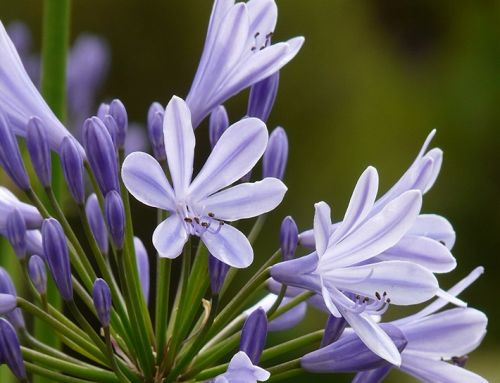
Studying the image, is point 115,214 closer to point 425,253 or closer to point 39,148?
point 39,148

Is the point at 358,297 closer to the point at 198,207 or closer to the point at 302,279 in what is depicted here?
the point at 302,279

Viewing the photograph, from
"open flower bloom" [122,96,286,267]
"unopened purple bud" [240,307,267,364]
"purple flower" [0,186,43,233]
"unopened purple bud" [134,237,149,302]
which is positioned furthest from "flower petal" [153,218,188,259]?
"unopened purple bud" [134,237,149,302]

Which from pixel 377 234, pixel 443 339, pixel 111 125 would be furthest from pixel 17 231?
pixel 443 339

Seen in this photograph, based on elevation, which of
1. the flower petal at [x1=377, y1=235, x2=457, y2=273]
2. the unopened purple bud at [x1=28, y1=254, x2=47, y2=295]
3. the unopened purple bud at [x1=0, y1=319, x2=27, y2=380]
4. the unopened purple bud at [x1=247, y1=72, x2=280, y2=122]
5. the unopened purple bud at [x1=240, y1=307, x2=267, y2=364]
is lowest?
the unopened purple bud at [x1=0, y1=319, x2=27, y2=380]

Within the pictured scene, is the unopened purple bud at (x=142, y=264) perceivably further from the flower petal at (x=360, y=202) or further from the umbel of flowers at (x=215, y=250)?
the flower petal at (x=360, y=202)

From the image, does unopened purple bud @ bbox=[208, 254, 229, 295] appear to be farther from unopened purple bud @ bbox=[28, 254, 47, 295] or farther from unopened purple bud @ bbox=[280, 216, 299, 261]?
unopened purple bud @ bbox=[28, 254, 47, 295]

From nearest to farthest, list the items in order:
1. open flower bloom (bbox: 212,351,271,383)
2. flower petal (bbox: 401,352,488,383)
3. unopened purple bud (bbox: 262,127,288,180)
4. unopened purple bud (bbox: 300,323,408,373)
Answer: open flower bloom (bbox: 212,351,271,383)
unopened purple bud (bbox: 300,323,408,373)
flower petal (bbox: 401,352,488,383)
unopened purple bud (bbox: 262,127,288,180)
